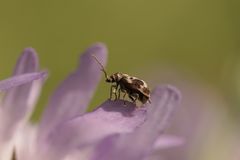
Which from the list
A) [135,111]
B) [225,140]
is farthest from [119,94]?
[225,140]

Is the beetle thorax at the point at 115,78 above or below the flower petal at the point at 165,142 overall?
above

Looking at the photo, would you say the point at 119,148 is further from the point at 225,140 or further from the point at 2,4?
the point at 2,4

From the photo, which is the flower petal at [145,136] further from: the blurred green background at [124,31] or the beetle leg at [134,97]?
the blurred green background at [124,31]

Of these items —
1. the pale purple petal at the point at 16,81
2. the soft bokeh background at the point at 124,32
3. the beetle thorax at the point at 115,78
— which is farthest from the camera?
the soft bokeh background at the point at 124,32

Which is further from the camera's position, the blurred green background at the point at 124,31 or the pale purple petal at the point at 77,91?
the blurred green background at the point at 124,31

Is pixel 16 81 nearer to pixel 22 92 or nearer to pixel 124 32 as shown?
pixel 22 92

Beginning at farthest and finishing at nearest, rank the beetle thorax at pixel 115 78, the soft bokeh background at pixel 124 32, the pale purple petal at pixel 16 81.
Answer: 1. the soft bokeh background at pixel 124 32
2. the beetle thorax at pixel 115 78
3. the pale purple petal at pixel 16 81

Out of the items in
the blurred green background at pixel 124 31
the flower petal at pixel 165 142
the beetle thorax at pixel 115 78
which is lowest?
the flower petal at pixel 165 142

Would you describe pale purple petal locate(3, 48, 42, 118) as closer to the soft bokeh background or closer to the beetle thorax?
the beetle thorax

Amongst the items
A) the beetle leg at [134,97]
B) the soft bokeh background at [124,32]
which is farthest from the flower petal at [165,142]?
the soft bokeh background at [124,32]
